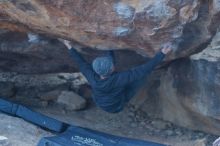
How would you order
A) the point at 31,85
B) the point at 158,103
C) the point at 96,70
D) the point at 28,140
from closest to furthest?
the point at 96,70 → the point at 28,140 → the point at 158,103 → the point at 31,85

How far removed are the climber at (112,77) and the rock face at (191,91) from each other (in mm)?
446

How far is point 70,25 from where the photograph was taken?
5012mm

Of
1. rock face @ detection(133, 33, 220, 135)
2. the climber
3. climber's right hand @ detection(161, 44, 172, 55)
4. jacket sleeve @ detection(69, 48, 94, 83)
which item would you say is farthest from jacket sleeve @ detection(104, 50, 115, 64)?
rock face @ detection(133, 33, 220, 135)

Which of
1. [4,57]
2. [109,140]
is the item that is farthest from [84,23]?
[4,57]

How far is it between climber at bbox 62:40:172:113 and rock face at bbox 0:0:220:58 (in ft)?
0.49

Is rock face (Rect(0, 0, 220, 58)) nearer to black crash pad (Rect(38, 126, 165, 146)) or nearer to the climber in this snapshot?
the climber

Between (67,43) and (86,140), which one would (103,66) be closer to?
(67,43)

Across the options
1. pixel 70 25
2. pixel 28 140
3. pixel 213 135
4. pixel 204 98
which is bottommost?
pixel 28 140

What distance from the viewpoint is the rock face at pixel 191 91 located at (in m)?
5.16

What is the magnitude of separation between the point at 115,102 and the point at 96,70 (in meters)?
0.45

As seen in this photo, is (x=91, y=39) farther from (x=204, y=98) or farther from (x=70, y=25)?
(x=204, y=98)

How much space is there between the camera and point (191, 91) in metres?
5.42

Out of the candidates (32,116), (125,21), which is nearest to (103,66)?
(125,21)

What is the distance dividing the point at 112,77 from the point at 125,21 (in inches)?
21.4
